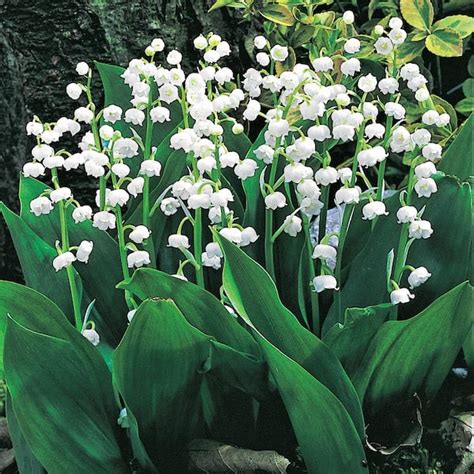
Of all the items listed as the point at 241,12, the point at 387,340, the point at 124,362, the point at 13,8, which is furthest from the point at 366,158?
the point at 13,8

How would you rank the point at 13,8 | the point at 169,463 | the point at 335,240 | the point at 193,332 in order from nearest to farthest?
the point at 193,332, the point at 169,463, the point at 335,240, the point at 13,8

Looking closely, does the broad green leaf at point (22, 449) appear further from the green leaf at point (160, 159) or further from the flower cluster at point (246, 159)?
the green leaf at point (160, 159)

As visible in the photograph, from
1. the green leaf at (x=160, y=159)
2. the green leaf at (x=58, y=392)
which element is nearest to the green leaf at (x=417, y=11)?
the green leaf at (x=160, y=159)

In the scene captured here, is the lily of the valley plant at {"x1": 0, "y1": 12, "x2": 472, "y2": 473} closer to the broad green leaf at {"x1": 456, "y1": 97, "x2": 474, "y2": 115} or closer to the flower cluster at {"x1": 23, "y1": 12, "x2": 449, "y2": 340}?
the flower cluster at {"x1": 23, "y1": 12, "x2": 449, "y2": 340}

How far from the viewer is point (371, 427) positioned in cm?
169

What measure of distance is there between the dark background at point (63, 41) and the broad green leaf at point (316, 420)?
124 centimetres

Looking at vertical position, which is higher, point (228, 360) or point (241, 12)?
point (241, 12)

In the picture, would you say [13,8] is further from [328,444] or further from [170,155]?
[328,444]

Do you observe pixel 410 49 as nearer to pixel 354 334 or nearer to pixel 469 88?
pixel 469 88

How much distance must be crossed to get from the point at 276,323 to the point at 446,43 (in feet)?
3.26

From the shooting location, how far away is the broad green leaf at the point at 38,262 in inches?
69.0

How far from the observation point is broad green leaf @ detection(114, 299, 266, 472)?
56.7 inches

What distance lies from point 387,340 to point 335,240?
595 mm

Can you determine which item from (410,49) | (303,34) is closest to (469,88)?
(410,49)
